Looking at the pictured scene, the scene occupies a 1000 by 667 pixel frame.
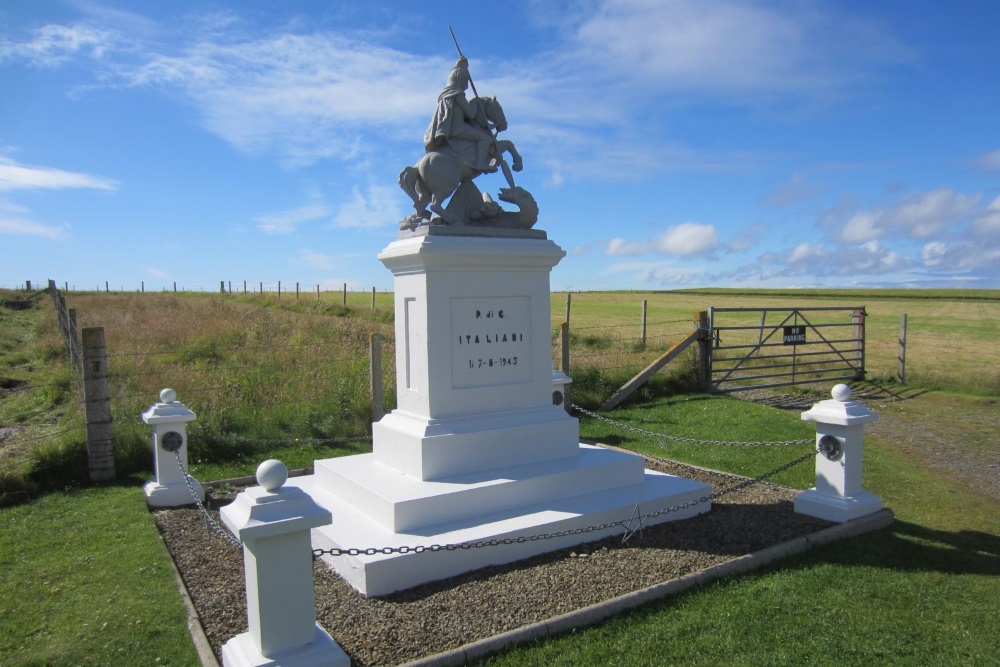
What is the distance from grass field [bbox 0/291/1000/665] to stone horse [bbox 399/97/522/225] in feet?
11.9

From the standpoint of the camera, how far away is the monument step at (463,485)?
529 centimetres

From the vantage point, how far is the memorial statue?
6441 millimetres

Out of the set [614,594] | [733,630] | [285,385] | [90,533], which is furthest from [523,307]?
[285,385]

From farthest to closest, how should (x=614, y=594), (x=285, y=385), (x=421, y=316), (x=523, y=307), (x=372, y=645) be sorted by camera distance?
1. (x=285, y=385)
2. (x=523, y=307)
3. (x=421, y=316)
4. (x=614, y=594)
5. (x=372, y=645)

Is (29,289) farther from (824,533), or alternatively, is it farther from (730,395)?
(824,533)

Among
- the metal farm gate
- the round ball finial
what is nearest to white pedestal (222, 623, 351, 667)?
the round ball finial

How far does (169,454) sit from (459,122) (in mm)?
4257

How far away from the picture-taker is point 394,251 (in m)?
6.20

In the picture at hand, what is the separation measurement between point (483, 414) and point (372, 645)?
2581 mm

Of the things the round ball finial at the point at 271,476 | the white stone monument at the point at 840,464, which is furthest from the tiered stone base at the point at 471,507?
the round ball finial at the point at 271,476

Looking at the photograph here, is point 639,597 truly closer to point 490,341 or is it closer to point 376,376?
point 490,341

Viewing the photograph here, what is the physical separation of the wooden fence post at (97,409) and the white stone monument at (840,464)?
723 cm

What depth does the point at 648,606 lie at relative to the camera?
4.34 m

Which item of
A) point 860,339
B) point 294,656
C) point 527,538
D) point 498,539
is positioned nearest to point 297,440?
point 498,539
